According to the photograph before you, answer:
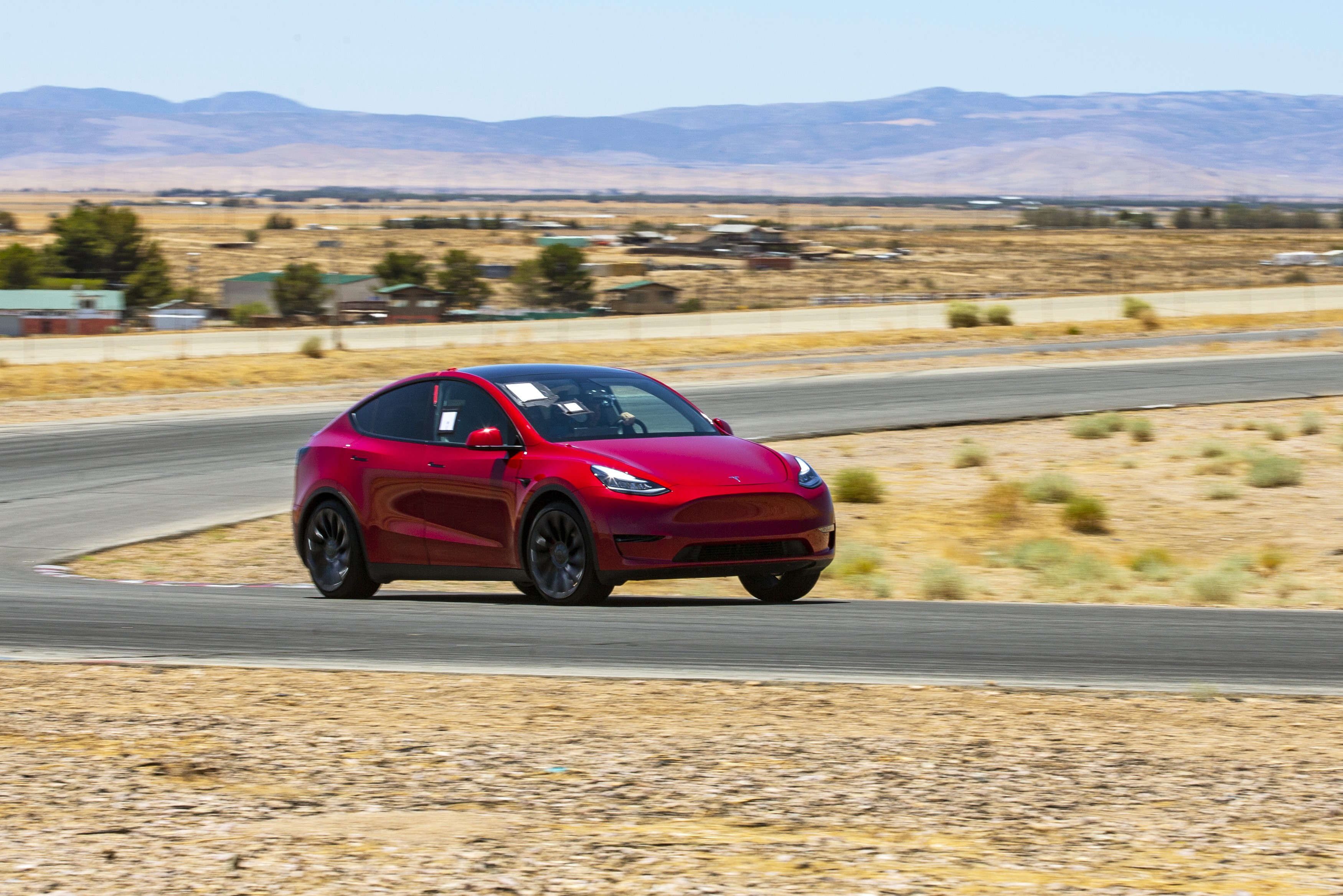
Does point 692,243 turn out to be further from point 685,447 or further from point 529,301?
point 685,447

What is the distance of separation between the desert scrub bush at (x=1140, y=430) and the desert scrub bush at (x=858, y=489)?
6988mm

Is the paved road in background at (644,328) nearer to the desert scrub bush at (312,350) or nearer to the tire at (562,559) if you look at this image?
the desert scrub bush at (312,350)

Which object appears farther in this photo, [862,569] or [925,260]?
[925,260]

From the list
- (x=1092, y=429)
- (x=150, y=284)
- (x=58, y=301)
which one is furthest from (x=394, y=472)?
(x=150, y=284)

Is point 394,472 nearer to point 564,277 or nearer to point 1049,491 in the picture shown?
point 1049,491

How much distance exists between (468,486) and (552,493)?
76 cm

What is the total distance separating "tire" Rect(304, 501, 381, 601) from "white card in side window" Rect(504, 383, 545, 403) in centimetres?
150

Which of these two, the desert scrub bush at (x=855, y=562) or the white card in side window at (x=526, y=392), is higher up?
the white card in side window at (x=526, y=392)

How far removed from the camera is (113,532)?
55.8 feet

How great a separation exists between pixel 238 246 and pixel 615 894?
15837 cm

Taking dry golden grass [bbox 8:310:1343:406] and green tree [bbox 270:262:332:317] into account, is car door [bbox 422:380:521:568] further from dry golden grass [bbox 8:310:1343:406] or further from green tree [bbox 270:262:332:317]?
green tree [bbox 270:262:332:317]

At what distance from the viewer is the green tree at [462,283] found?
9819 centimetres

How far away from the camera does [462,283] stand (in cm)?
9862

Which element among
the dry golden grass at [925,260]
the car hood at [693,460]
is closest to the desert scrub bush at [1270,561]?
the car hood at [693,460]
